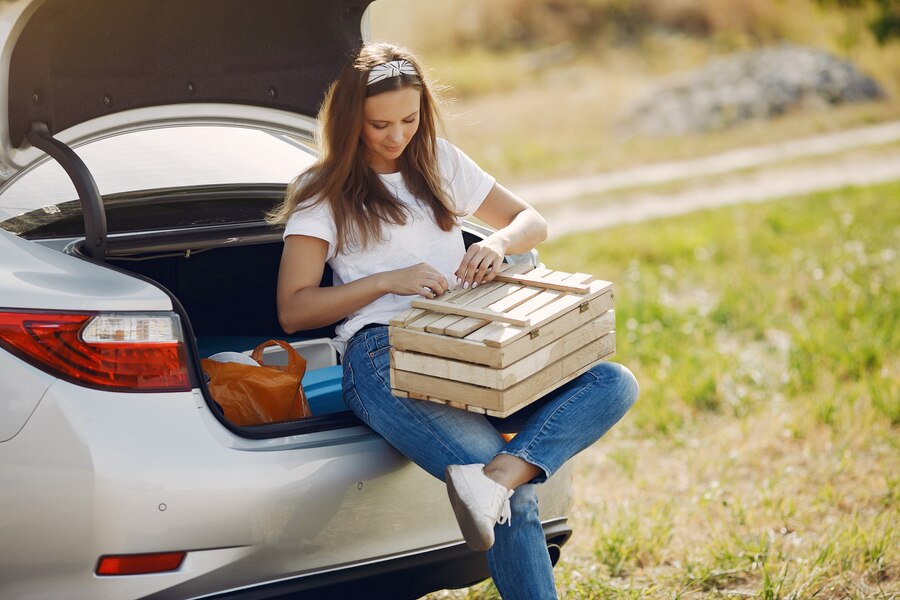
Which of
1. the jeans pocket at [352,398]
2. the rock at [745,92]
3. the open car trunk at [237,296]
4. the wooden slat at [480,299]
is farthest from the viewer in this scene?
the rock at [745,92]

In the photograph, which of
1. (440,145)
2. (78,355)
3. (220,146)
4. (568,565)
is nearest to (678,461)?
(568,565)

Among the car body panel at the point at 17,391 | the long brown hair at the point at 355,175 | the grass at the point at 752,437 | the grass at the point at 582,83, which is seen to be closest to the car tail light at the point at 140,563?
the car body panel at the point at 17,391

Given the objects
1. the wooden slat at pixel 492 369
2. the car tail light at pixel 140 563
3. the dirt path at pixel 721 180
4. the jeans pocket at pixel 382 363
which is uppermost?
the wooden slat at pixel 492 369

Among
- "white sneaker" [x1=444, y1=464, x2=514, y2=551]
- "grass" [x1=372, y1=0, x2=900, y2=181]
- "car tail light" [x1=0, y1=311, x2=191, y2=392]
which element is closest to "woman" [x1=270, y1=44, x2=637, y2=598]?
"white sneaker" [x1=444, y1=464, x2=514, y2=551]

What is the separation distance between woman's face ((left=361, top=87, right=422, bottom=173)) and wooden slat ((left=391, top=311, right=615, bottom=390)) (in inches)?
25.7

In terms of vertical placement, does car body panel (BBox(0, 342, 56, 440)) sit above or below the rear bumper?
above

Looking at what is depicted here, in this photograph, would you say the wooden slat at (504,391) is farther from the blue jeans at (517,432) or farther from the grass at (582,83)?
the grass at (582,83)

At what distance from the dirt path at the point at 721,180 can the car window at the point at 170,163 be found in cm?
626

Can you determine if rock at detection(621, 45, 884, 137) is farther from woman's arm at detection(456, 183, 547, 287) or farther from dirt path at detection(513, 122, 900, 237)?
woman's arm at detection(456, 183, 547, 287)

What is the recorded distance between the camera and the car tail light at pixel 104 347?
2293mm

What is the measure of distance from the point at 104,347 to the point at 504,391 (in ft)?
2.83

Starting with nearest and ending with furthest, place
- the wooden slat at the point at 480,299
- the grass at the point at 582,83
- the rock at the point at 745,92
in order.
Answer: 1. the wooden slat at the point at 480,299
2. the grass at the point at 582,83
3. the rock at the point at 745,92

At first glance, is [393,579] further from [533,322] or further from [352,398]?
[533,322]

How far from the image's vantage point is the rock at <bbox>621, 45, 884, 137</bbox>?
48.2 feet
